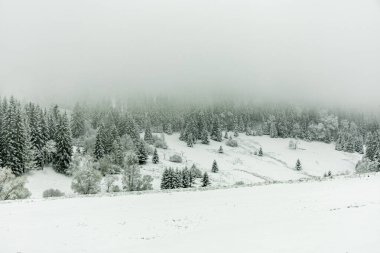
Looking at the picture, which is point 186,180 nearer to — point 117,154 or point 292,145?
point 117,154

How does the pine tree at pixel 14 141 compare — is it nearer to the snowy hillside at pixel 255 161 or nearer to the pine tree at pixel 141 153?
the snowy hillside at pixel 255 161

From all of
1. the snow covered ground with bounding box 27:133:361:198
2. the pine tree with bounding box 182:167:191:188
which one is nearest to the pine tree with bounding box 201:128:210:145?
the snow covered ground with bounding box 27:133:361:198

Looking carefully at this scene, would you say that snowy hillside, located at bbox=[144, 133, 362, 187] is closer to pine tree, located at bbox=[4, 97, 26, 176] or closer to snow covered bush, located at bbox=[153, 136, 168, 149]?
snow covered bush, located at bbox=[153, 136, 168, 149]

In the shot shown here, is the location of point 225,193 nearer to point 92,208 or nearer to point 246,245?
point 92,208

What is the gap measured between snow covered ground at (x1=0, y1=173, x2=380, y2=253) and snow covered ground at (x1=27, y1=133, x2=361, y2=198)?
2507 inches

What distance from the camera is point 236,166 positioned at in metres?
151

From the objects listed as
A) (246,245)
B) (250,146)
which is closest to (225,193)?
(246,245)

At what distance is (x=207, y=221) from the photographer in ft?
97.1

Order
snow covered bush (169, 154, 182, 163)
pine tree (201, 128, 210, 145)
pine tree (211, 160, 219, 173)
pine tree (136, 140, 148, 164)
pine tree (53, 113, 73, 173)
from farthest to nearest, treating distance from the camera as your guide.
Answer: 1. pine tree (201, 128, 210, 145)
2. snow covered bush (169, 154, 182, 163)
3. pine tree (211, 160, 219, 173)
4. pine tree (136, 140, 148, 164)
5. pine tree (53, 113, 73, 173)

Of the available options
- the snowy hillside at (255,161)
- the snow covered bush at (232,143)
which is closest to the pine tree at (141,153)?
the snowy hillside at (255,161)

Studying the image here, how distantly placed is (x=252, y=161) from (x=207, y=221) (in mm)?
134449

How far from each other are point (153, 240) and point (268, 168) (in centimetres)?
13294

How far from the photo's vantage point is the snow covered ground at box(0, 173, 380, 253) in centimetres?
2122

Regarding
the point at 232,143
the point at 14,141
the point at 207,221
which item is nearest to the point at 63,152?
the point at 14,141
